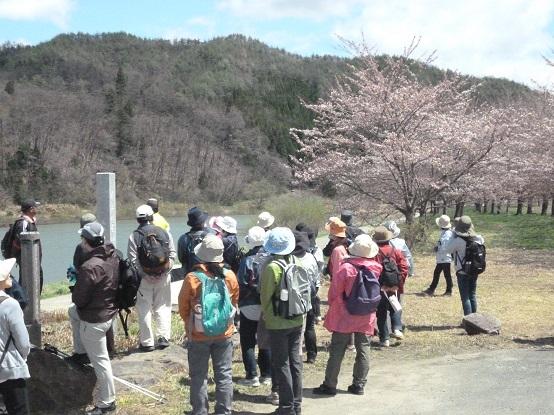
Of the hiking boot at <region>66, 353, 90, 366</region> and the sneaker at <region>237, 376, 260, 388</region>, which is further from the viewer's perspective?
the sneaker at <region>237, 376, 260, 388</region>

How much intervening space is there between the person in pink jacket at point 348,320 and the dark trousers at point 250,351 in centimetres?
59

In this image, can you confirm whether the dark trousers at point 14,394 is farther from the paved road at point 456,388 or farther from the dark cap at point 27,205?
the dark cap at point 27,205

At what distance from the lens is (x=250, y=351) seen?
580cm

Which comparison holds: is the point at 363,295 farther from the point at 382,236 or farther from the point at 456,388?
the point at 382,236

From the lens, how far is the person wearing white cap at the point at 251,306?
5.57m

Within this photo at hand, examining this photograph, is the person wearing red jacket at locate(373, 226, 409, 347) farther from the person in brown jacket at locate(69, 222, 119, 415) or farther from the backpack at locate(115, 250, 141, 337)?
the person in brown jacket at locate(69, 222, 119, 415)

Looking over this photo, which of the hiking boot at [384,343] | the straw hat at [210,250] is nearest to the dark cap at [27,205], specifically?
the straw hat at [210,250]

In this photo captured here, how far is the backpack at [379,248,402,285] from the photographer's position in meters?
6.96

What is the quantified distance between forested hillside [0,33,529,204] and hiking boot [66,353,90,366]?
166 feet

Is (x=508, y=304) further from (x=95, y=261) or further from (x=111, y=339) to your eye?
(x=95, y=261)

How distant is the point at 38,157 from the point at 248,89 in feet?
255

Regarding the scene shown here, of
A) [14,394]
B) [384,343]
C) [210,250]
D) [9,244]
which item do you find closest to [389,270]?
[384,343]

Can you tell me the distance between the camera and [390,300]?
7129 mm

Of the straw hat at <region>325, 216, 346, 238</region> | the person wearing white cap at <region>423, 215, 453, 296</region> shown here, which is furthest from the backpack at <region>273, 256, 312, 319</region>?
the person wearing white cap at <region>423, 215, 453, 296</region>
